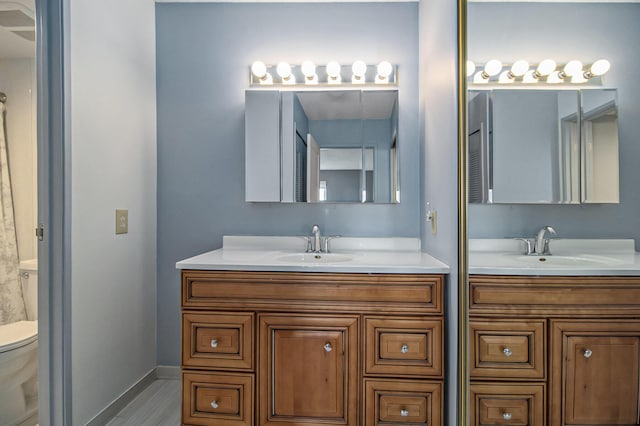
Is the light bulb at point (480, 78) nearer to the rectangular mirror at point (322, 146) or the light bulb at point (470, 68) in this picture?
the light bulb at point (470, 68)

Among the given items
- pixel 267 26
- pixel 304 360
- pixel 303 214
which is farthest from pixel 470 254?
pixel 267 26

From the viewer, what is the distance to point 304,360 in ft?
5.32

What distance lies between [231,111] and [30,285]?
1.31 metres

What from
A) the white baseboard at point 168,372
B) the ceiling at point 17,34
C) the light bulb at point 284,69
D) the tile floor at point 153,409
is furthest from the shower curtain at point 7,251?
the light bulb at point 284,69

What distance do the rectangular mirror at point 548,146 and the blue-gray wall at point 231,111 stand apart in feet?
3.67

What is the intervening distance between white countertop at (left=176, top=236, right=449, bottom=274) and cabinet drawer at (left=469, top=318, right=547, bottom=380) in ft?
1.41

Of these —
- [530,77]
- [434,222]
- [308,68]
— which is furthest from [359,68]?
[530,77]

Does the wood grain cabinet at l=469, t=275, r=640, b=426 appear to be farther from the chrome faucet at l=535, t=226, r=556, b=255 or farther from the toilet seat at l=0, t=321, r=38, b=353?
the toilet seat at l=0, t=321, r=38, b=353

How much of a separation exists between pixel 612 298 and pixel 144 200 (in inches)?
84.4

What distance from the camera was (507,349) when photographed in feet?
3.25

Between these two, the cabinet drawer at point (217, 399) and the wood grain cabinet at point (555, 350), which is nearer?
the wood grain cabinet at point (555, 350)

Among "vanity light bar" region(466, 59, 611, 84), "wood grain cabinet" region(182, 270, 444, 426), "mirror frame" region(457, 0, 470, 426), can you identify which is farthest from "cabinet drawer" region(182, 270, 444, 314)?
"vanity light bar" region(466, 59, 611, 84)

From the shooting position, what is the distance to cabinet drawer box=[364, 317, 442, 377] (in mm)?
1567

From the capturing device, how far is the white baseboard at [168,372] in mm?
2285
